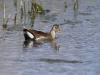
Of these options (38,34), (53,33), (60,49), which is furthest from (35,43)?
(60,49)

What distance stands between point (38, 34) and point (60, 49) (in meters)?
2.21

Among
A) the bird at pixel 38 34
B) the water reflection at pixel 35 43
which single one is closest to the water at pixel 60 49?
the water reflection at pixel 35 43

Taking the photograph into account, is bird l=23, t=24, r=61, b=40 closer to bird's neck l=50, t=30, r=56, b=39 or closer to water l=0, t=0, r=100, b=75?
bird's neck l=50, t=30, r=56, b=39

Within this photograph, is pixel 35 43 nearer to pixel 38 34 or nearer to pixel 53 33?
pixel 38 34

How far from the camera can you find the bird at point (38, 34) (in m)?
17.2

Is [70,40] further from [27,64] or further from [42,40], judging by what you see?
[27,64]

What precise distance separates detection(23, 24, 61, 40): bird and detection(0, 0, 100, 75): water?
0.70 ft

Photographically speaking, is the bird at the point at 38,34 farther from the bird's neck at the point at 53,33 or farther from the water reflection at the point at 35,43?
the water reflection at the point at 35,43

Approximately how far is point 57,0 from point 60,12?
8.89 ft

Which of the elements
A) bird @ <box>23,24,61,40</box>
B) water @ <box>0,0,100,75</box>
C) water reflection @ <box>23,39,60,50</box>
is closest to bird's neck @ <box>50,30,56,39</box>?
bird @ <box>23,24,61,40</box>

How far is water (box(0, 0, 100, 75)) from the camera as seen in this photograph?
1273 centimetres

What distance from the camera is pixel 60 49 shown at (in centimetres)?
1533

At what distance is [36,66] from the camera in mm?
13039

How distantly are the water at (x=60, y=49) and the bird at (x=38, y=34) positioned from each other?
21 centimetres
